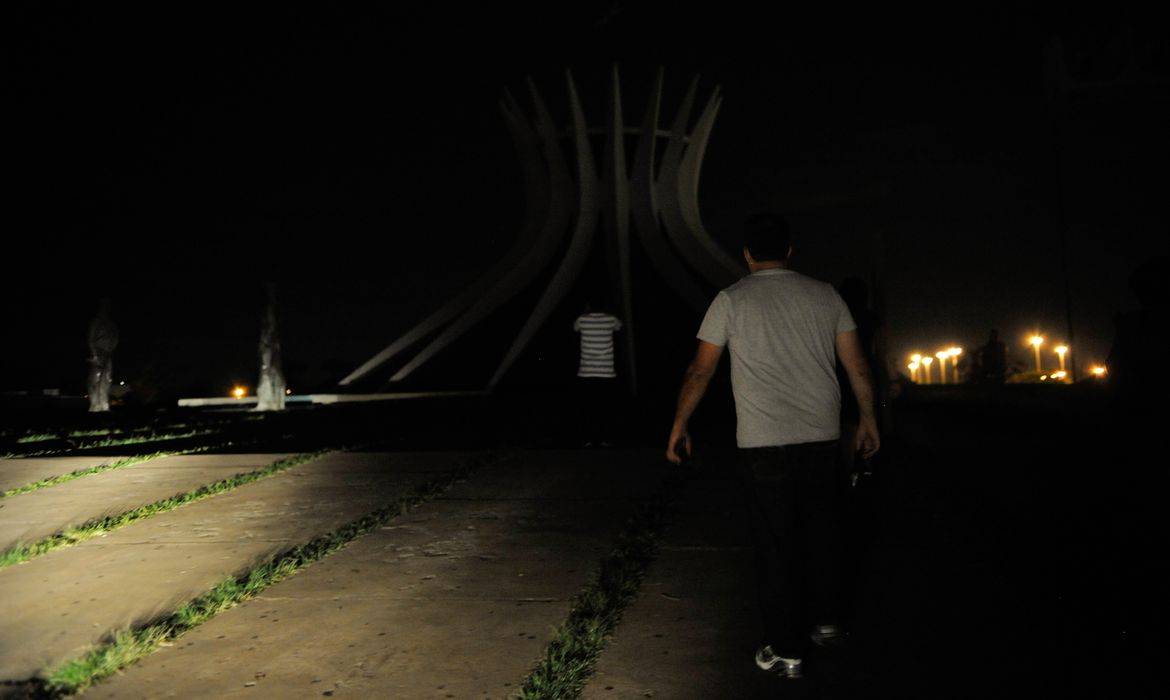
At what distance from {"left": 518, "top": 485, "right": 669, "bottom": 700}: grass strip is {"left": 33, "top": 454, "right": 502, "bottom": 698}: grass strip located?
1.38 metres

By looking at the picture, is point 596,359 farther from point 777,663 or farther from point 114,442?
point 777,663

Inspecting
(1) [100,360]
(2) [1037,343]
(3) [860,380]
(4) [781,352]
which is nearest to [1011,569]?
(3) [860,380]

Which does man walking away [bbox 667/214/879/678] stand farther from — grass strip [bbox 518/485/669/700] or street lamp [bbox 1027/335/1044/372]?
street lamp [bbox 1027/335/1044/372]

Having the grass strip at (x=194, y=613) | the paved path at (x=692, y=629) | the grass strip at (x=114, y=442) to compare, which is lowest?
the paved path at (x=692, y=629)

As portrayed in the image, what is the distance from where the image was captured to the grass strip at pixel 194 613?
2.67 meters

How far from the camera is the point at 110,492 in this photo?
6090mm

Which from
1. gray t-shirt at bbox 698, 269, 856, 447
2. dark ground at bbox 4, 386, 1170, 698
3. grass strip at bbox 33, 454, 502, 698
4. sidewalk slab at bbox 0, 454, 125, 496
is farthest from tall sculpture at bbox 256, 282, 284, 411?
gray t-shirt at bbox 698, 269, 856, 447

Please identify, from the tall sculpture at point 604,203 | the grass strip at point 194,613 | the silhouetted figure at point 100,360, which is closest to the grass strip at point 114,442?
the grass strip at point 194,613

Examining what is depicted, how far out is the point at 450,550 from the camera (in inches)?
168

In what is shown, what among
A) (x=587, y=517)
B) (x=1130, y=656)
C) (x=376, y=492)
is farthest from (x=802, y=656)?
(x=376, y=492)

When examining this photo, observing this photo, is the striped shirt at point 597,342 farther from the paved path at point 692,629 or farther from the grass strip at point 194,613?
the paved path at point 692,629

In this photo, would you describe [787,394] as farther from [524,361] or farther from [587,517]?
[524,361]

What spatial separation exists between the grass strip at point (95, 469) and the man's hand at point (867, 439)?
19.6 feet

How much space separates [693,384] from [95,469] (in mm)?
6214
